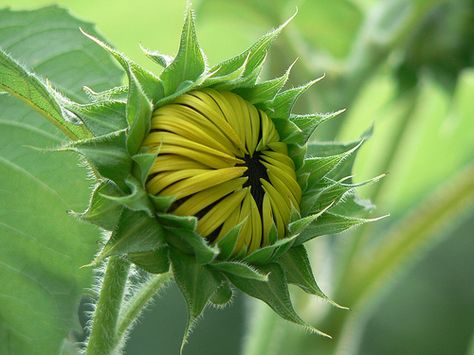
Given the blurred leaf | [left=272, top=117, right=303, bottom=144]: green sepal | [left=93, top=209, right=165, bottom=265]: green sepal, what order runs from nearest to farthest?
[left=93, top=209, right=165, bottom=265]: green sepal
[left=272, top=117, right=303, bottom=144]: green sepal
the blurred leaf

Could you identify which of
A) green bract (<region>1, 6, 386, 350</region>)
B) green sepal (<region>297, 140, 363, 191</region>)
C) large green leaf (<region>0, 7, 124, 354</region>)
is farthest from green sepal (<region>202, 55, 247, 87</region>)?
large green leaf (<region>0, 7, 124, 354</region>)

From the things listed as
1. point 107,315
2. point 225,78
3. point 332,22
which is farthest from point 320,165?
point 332,22

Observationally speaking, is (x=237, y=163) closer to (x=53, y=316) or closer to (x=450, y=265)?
(x=53, y=316)

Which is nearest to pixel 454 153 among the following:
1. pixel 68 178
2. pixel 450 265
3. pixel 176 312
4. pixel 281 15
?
pixel 281 15

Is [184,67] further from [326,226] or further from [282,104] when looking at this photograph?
[326,226]

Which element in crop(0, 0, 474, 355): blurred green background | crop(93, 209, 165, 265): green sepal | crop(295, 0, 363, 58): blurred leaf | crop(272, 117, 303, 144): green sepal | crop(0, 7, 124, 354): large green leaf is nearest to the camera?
crop(93, 209, 165, 265): green sepal

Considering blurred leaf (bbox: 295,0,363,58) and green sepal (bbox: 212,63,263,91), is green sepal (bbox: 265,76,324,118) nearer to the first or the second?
green sepal (bbox: 212,63,263,91)
